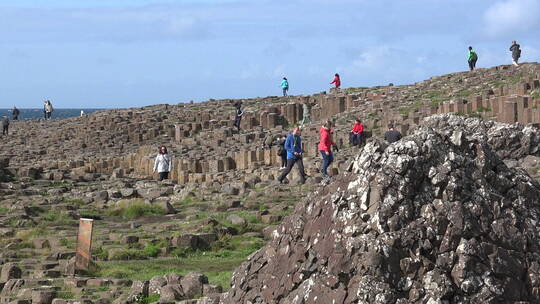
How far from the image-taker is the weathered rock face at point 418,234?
29.9ft

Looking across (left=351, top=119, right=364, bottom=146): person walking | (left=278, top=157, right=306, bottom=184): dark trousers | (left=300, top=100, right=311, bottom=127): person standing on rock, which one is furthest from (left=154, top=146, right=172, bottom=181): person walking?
(left=300, top=100, right=311, bottom=127): person standing on rock

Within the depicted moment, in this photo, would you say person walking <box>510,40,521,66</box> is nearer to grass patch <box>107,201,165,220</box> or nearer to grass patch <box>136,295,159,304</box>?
grass patch <box>107,201,165,220</box>

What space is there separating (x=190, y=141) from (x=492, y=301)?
4501 centimetres

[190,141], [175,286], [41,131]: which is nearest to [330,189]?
[175,286]

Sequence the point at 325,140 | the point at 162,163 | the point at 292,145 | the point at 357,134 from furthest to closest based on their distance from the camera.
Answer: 1. the point at 357,134
2. the point at 162,163
3. the point at 292,145
4. the point at 325,140

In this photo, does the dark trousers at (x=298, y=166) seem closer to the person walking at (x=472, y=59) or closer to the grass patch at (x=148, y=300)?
the grass patch at (x=148, y=300)

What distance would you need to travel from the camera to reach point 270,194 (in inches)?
1083

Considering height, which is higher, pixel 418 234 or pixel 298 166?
pixel 418 234

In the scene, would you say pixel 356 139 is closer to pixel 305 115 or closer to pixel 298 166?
pixel 298 166

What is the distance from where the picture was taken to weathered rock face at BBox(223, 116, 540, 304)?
29.9ft

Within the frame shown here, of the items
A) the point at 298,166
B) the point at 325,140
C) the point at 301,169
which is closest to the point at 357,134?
the point at 298,166

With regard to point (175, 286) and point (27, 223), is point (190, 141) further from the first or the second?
point (175, 286)

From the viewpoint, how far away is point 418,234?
9.28m

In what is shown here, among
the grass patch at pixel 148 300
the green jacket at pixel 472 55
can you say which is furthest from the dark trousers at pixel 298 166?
the green jacket at pixel 472 55
